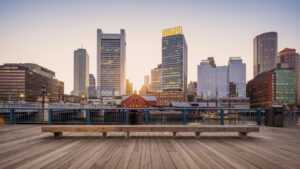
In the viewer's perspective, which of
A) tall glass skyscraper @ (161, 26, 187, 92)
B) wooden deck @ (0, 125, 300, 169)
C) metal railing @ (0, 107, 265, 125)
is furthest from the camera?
tall glass skyscraper @ (161, 26, 187, 92)

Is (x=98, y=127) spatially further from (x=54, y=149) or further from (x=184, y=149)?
(x=184, y=149)

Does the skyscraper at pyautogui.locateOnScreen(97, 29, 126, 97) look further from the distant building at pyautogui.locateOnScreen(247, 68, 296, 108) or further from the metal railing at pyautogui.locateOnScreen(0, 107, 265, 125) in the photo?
the metal railing at pyautogui.locateOnScreen(0, 107, 265, 125)

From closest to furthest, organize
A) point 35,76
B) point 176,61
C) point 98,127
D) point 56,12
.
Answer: point 98,127
point 56,12
point 35,76
point 176,61

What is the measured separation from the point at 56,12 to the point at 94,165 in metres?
57.9

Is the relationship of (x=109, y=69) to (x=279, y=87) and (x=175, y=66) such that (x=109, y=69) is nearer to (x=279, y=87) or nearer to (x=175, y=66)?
(x=175, y=66)

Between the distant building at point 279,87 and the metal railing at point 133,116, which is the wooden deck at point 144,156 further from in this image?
the distant building at point 279,87

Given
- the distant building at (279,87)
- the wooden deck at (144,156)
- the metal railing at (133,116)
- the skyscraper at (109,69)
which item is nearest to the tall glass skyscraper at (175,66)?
the skyscraper at (109,69)

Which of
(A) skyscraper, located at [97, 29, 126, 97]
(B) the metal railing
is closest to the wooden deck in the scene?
(B) the metal railing

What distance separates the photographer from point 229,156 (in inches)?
174

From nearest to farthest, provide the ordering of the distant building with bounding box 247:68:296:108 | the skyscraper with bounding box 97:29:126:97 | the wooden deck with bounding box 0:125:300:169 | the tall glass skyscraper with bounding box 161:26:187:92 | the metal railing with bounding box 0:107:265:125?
the wooden deck with bounding box 0:125:300:169 → the metal railing with bounding box 0:107:265:125 → the distant building with bounding box 247:68:296:108 → the tall glass skyscraper with bounding box 161:26:187:92 → the skyscraper with bounding box 97:29:126:97

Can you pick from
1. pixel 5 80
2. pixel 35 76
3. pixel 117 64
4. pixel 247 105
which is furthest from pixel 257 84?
pixel 5 80

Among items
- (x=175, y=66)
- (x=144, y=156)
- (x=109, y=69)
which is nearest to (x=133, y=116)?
(x=144, y=156)

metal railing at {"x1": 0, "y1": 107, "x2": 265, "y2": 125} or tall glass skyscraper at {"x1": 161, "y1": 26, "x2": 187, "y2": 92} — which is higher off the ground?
tall glass skyscraper at {"x1": 161, "y1": 26, "x2": 187, "y2": 92}

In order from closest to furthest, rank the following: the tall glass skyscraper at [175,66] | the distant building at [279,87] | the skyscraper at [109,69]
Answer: the distant building at [279,87], the tall glass skyscraper at [175,66], the skyscraper at [109,69]
